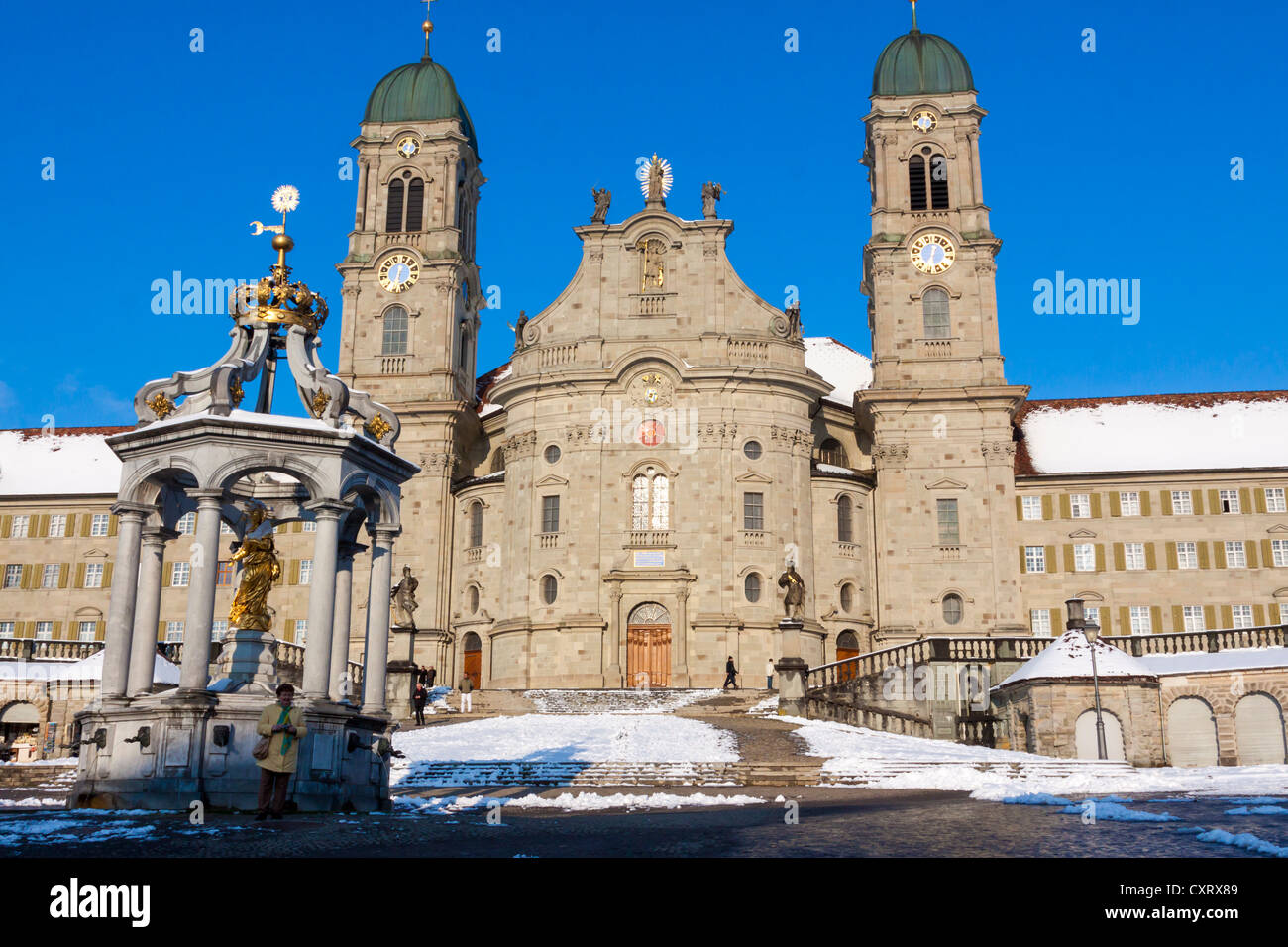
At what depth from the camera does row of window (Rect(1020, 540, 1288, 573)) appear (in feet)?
187

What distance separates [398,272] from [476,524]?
1345cm

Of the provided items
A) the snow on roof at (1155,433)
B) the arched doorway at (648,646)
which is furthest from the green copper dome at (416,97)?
the snow on roof at (1155,433)

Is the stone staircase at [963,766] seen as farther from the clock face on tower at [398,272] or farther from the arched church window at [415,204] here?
the arched church window at [415,204]

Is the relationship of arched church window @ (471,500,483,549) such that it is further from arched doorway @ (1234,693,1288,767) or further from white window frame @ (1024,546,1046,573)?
arched doorway @ (1234,693,1288,767)

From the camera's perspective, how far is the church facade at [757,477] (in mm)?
55125

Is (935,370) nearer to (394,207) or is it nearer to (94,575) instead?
(394,207)

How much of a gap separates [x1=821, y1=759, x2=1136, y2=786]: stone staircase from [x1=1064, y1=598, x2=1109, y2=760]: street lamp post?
6.50 meters

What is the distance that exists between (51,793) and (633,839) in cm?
1288

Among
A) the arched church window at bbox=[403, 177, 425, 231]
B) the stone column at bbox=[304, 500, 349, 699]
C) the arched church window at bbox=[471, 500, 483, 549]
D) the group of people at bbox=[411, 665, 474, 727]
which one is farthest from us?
the arched church window at bbox=[403, 177, 425, 231]

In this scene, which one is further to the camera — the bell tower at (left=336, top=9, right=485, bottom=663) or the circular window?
the bell tower at (left=336, top=9, right=485, bottom=663)

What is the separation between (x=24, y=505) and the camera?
211ft

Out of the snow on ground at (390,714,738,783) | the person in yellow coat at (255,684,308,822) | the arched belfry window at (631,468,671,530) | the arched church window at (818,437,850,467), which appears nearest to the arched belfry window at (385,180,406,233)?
the arched belfry window at (631,468,671,530)

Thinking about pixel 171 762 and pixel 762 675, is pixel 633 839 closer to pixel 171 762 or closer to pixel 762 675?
pixel 171 762

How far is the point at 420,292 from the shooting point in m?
62.7
